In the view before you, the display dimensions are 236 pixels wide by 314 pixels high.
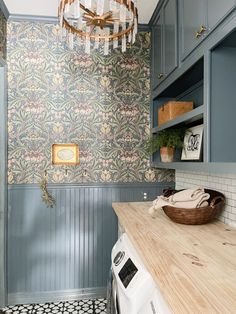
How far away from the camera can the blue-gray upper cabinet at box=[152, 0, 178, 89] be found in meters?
1.81

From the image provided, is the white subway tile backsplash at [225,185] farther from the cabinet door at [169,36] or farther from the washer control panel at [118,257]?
the cabinet door at [169,36]

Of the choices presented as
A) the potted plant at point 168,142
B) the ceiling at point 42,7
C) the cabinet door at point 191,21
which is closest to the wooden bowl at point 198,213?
the potted plant at point 168,142

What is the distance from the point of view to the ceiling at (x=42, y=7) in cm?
215

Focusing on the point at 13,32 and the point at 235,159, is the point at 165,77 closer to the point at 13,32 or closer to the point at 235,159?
the point at 235,159

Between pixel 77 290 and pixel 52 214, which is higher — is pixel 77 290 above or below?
below

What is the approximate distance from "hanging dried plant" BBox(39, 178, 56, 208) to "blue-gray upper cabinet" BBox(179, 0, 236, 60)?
5.20ft

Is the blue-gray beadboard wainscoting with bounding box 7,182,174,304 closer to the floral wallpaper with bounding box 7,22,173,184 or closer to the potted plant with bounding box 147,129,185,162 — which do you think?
the floral wallpaper with bounding box 7,22,173,184

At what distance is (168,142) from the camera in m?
2.04

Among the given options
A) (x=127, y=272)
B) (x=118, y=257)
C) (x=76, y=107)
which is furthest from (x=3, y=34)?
(x=127, y=272)

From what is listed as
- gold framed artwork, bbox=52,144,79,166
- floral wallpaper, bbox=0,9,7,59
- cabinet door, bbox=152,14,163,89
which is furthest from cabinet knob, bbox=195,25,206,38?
floral wallpaper, bbox=0,9,7,59

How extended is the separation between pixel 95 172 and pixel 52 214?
1.86 ft

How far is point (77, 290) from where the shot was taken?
2.40 metres

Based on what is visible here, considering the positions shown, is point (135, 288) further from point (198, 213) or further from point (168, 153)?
point (168, 153)

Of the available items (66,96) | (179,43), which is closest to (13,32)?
(66,96)
